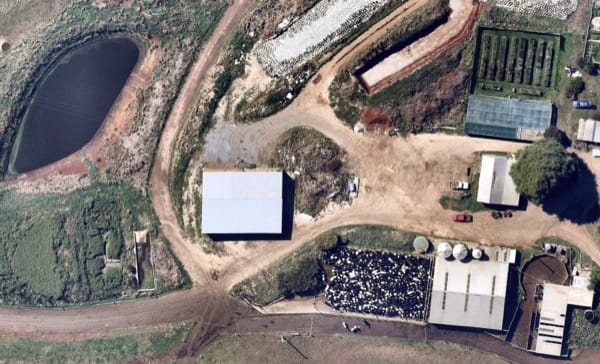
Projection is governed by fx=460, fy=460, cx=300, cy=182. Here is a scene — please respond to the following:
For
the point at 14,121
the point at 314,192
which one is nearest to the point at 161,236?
the point at 314,192

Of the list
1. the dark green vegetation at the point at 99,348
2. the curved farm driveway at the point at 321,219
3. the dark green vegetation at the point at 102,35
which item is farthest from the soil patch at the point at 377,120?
the dark green vegetation at the point at 99,348

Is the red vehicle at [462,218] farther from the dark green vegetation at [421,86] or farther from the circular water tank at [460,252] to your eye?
the dark green vegetation at [421,86]

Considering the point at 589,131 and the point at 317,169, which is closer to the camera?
the point at 589,131

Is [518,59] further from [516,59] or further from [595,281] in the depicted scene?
[595,281]

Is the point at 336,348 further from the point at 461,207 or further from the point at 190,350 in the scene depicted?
the point at 461,207

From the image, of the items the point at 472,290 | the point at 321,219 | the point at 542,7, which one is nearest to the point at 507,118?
the point at 542,7

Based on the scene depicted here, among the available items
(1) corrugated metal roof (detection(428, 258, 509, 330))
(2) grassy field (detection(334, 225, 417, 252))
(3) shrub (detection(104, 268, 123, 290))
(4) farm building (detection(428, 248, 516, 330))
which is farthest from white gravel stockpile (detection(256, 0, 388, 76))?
(3) shrub (detection(104, 268, 123, 290))

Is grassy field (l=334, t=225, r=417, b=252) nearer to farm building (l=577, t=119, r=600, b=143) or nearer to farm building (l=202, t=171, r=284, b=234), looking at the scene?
farm building (l=202, t=171, r=284, b=234)
